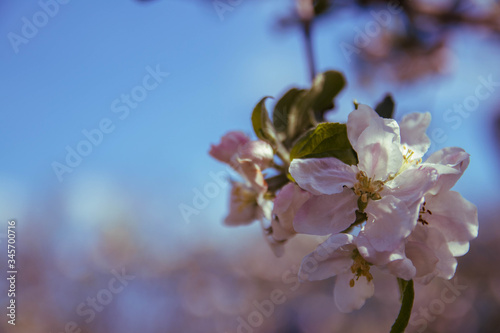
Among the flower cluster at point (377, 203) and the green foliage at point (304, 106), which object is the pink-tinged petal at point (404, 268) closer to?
the flower cluster at point (377, 203)

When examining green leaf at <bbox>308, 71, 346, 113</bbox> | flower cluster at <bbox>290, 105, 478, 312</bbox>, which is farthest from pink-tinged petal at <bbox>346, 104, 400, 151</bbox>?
green leaf at <bbox>308, 71, 346, 113</bbox>

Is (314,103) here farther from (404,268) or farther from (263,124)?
(404,268)

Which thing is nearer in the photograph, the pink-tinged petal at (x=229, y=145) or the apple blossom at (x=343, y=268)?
the apple blossom at (x=343, y=268)

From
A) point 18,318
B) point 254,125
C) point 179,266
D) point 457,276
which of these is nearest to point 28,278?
point 18,318

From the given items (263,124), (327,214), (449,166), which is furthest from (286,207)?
(449,166)

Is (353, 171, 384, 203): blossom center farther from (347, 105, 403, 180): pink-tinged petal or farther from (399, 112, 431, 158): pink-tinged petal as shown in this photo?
(399, 112, 431, 158): pink-tinged petal

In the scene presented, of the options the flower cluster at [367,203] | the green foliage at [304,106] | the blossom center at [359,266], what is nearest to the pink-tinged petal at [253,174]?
the flower cluster at [367,203]
